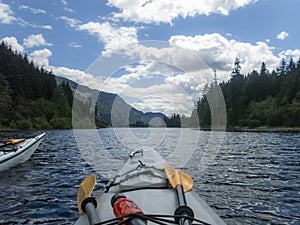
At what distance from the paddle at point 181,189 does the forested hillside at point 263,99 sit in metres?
66.7

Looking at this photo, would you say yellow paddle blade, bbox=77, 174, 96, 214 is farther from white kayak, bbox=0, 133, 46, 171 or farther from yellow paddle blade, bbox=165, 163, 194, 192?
white kayak, bbox=0, 133, 46, 171

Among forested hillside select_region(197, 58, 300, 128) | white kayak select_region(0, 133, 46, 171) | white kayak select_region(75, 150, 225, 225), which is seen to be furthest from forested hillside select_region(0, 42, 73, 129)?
white kayak select_region(75, 150, 225, 225)

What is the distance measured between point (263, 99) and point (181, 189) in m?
93.1

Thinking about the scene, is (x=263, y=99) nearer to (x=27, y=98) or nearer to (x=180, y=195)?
(x=27, y=98)

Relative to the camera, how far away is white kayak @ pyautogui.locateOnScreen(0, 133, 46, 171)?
12966mm

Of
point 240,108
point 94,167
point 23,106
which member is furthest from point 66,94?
point 94,167

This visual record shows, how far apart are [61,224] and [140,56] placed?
5.94m

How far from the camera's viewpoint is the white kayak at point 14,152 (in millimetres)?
12966

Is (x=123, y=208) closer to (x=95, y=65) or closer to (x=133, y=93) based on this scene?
(x=95, y=65)

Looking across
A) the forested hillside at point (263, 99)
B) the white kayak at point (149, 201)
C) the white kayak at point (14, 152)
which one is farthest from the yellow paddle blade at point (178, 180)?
the forested hillside at point (263, 99)

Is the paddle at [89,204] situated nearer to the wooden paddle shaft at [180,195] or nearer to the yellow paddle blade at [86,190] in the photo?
the yellow paddle blade at [86,190]

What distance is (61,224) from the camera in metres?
6.92

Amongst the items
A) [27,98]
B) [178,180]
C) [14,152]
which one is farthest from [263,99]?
[178,180]

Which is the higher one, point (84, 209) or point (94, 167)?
point (84, 209)
